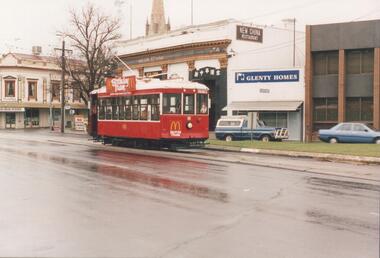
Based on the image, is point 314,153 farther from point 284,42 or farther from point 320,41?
point 284,42

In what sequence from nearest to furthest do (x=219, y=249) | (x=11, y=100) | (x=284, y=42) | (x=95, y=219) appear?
(x=219, y=249), (x=95, y=219), (x=284, y=42), (x=11, y=100)

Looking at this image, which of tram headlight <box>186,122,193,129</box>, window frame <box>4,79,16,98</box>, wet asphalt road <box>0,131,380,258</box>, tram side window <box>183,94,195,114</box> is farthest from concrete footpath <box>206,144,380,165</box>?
window frame <box>4,79,16,98</box>

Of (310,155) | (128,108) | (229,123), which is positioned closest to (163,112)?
(128,108)

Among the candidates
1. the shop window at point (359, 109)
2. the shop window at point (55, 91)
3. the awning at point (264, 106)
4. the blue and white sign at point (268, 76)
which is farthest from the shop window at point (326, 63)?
the shop window at point (55, 91)

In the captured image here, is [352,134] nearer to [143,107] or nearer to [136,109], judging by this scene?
[143,107]

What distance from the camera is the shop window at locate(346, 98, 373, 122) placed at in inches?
1535

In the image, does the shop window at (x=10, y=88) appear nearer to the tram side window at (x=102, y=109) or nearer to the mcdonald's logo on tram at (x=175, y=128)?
the tram side window at (x=102, y=109)

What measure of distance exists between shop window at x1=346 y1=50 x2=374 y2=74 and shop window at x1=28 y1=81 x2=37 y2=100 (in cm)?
4960

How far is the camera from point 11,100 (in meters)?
74.2

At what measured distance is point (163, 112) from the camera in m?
26.7

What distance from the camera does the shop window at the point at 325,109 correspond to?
133 feet

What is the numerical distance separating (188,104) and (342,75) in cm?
1710

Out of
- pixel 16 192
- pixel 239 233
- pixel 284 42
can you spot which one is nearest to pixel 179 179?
pixel 16 192

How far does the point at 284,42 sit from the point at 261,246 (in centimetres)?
4274
